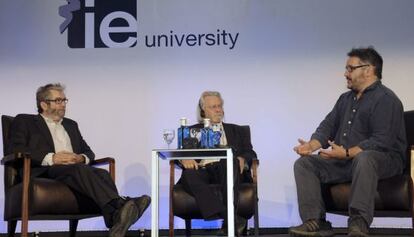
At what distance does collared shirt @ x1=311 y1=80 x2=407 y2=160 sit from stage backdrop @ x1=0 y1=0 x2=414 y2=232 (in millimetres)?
864

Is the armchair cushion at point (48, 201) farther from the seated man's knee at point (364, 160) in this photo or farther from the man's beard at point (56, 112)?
the seated man's knee at point (364, 160)

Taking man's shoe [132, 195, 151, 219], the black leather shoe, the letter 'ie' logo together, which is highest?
the letter 'ie' logo

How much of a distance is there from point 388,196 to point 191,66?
2.22 m

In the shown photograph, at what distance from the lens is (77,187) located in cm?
406

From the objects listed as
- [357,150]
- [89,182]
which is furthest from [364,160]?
[89,182]

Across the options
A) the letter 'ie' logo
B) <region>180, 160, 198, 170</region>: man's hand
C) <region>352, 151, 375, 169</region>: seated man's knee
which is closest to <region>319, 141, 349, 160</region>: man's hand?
<region>352, 151, 375, 169</region>: seated man's knee

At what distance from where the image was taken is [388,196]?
3736 mm

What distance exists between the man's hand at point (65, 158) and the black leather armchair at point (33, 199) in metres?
0.21

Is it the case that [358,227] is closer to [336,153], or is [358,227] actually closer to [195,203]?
[336,153]

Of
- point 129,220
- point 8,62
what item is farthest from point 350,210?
point 8,62

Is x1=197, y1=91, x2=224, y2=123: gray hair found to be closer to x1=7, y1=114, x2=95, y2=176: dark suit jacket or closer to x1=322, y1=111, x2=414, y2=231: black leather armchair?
x1=7, y1=114, x2=95, y2=176: dark suit jacket

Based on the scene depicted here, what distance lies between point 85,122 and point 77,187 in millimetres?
1411

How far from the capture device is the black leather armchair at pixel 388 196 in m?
3.72

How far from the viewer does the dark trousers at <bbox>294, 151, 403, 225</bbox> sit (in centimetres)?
363
